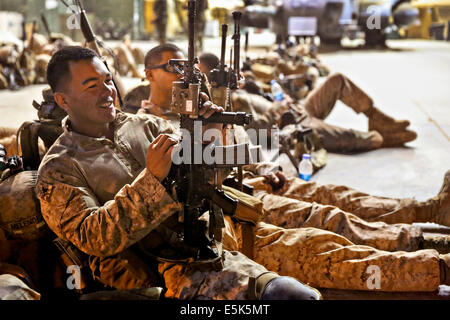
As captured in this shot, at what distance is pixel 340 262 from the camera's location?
2.50 meters

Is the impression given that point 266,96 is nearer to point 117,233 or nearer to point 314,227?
point 314,227

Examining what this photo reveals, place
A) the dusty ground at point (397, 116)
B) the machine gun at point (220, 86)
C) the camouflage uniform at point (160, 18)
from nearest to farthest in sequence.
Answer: the machine gun at point (220, 86), the dusty ground at point (397, 116), the camouflage uniform at point (160, 18)

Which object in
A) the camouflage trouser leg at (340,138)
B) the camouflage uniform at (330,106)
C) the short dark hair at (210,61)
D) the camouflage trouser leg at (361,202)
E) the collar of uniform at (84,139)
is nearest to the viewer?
the collar of uniform at (84,139)

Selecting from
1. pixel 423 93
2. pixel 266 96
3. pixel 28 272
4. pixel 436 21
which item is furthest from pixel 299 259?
pixel 436 21

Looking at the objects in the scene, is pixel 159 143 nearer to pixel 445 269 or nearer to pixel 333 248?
pixel 333 248

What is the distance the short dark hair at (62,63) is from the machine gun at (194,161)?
52cm

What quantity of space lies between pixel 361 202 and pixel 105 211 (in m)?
2.03

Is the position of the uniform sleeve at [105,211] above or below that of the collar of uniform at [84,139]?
below

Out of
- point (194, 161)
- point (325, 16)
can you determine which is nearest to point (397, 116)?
point (194, 161)

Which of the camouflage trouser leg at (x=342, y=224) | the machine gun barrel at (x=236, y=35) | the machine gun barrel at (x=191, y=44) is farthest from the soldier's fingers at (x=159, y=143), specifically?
the camouflage trouser leg at (x=342, y=224)

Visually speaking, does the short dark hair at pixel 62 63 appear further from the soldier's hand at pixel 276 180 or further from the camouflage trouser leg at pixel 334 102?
the camouflage trouser leg at pixel 334 102

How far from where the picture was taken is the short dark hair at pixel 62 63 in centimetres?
217

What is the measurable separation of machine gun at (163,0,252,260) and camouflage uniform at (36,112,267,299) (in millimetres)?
84

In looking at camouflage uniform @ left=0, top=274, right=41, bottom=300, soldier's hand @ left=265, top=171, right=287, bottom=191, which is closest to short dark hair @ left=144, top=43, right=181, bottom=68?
soldier's hand @ left=265, top=171, right=287, bottom=191
